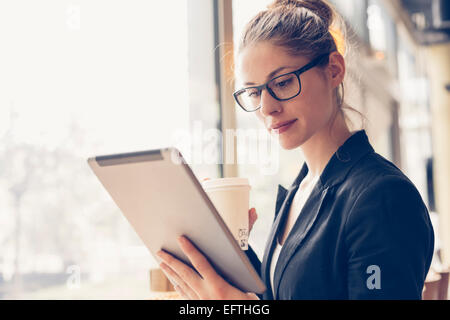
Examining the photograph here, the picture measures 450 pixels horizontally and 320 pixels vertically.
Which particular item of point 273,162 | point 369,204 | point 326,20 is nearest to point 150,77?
point 326,20

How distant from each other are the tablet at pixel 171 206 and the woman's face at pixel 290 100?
354 mm

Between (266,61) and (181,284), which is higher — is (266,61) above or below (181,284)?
above

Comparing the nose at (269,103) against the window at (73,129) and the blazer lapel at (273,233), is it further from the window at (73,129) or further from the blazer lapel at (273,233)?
the window at (73,129)

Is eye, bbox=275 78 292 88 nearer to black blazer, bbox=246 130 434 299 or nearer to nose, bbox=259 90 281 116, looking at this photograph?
nose, bbox=259 90 281 116

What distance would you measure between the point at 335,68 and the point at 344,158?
218 millimetres

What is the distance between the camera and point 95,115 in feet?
4.52

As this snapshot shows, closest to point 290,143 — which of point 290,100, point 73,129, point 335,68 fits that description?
point 290,100

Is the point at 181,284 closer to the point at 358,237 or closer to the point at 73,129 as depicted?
the point at 358,237

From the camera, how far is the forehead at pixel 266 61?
3.31 feet

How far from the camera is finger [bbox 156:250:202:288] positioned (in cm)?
82

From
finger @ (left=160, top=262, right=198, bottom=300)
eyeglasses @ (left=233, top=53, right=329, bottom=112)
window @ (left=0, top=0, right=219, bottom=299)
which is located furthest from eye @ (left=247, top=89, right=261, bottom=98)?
window @ (left=0, top=0, right=219, bottom=299)

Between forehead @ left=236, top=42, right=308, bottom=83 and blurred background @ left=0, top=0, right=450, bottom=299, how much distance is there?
0.23m

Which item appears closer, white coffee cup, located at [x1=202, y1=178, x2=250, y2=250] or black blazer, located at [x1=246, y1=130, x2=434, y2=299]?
black blazer, located at [x1=246, y1=130, x2=434, y2=299]

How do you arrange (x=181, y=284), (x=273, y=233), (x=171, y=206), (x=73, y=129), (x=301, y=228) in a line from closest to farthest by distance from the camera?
1. (x=171, y=206)
2. (x=181, y=284)
3. (x=301, y=228)
4. (x=273, y=233)
5. (x=73, y=129)
